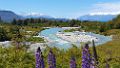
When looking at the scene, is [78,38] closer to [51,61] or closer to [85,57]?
[51,61]

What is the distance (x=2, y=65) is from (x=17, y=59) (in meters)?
1.55

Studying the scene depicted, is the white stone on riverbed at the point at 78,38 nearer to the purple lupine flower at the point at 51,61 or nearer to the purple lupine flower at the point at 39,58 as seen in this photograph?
the purple lupine flower at the point at 51,61

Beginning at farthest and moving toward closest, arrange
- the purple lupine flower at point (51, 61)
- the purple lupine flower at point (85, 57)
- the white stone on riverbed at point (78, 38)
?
the white stone on riverbed at point (78, 38) < the purple lupine flower at point (51, 61) < the purple lupine flower at point (85, 57)

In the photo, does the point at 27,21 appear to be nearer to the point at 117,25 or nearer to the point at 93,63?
the point at 117,25

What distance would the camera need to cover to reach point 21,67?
11.7m

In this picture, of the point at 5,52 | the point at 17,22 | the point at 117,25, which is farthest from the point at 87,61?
the point at 17,22

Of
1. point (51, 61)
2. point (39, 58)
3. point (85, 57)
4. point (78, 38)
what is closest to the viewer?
point (85, 57)

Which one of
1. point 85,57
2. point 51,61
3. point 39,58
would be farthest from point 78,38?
point 85,57

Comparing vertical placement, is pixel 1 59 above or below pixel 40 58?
below

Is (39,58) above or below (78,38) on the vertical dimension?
above

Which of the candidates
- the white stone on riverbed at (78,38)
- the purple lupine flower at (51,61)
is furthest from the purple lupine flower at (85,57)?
the white stone on riverbed at (78,38)

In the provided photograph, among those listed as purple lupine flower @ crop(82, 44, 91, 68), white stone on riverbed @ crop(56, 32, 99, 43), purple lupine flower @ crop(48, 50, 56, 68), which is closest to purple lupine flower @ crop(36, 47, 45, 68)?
purple lupine flower @ crop(48, 50, 56, 68)

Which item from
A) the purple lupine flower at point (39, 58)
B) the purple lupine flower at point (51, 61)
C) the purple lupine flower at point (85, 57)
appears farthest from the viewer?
the purple lupine flower at point (51, 61)

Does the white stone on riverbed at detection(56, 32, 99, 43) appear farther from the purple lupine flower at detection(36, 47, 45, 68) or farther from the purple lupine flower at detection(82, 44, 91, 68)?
the purple lupine flower at detection(82, 44, 91, 68)
